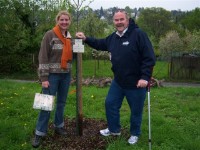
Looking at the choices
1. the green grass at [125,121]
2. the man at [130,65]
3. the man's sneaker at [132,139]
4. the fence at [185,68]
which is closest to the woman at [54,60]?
the man at [130,65]

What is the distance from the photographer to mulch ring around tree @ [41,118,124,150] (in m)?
6.11

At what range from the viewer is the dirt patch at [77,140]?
6113 mm

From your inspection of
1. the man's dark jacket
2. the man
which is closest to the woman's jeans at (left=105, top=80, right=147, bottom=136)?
the man

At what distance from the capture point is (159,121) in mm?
7672

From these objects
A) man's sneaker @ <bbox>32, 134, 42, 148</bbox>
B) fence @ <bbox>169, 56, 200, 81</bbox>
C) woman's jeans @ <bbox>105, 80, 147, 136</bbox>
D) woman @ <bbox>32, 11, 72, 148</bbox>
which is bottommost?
fence @ <bbox>169, 56, 200, 81</bbox>

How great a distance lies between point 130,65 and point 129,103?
0.73 m

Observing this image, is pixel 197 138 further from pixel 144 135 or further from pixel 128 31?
pixel 128 31

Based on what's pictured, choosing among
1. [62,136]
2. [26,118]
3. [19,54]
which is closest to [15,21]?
[19,54]

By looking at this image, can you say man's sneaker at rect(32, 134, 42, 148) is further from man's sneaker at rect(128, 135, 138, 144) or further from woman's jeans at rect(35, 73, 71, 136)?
man's sneaker at rect(128, 135, 138, 144)

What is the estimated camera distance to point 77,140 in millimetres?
6387

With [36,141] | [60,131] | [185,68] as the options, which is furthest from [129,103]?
[185,68]

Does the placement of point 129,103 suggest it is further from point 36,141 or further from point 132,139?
point 36,141

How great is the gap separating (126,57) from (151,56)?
428 millimetres

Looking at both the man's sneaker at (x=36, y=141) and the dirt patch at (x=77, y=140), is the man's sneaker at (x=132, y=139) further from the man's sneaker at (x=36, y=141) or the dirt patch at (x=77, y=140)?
the man's sneaker at (x=36, y=141)
